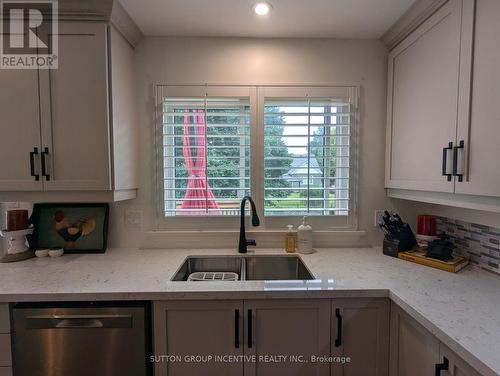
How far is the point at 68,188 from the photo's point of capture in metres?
1.46

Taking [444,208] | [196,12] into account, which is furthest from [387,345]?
[196,12]

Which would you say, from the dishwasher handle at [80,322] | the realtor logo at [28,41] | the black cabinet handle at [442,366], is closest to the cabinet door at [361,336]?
the black cabinet handle at [442,366]

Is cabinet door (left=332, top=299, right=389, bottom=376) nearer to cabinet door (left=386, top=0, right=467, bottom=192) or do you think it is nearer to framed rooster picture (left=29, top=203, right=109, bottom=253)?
cabinet door (left=386, top=0, right=467, bottom=192)

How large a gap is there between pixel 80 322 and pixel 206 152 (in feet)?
3.80

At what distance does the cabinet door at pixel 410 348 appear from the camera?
3.26ft

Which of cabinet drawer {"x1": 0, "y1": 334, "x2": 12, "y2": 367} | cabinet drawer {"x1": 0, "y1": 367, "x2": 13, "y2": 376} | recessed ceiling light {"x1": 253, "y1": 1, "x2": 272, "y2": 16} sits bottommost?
cabinet drawer {"x1": 0, "y1": 367, "x2": 13, "y2": 376}

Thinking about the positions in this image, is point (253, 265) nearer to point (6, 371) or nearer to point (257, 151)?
point (257, 151)

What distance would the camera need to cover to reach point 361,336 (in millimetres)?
1238

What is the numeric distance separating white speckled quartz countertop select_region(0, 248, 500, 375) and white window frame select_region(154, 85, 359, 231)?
31 cm

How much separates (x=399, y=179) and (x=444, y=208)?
345mm

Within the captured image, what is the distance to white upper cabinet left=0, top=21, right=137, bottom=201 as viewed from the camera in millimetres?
1416

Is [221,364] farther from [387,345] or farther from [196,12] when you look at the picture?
[196,12]

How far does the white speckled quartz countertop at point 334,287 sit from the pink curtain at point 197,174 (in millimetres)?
394

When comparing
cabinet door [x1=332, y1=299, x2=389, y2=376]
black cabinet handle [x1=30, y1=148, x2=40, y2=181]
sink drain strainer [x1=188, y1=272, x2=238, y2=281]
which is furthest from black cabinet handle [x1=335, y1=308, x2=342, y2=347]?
black cabinet handle [x1=30, y1=148, x2=40, y2=181]
